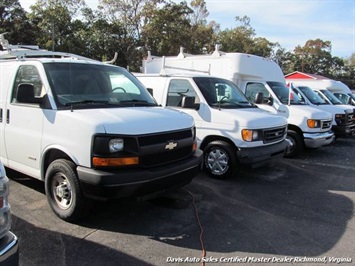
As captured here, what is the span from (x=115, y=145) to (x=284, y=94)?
21.2 ft

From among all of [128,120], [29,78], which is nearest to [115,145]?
[128,120]

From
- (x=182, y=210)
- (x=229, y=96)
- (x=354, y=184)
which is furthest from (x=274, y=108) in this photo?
(x=182, y=210)

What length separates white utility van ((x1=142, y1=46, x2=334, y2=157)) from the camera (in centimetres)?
841

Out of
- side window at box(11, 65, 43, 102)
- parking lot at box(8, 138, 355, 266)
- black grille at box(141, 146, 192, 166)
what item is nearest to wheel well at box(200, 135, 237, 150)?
parking lot at box(8, 138, 355, 266)

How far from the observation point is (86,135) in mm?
3793

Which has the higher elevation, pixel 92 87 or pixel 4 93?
pixel 92 87

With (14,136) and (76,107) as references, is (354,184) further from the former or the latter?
(14,136)

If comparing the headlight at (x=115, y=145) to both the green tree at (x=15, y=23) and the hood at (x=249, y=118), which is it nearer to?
the hood at (x=249, y=118)

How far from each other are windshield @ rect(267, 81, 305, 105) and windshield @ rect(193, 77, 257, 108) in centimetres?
193

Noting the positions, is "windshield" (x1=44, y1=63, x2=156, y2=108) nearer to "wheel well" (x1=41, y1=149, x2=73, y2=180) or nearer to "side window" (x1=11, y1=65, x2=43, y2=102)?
"side window" (x1=11, y1=65, x2=43, y2=102)

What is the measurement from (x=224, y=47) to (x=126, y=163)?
39.4 metres

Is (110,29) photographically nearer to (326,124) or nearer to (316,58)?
(326,124)

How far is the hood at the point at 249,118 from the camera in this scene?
19.8 feet

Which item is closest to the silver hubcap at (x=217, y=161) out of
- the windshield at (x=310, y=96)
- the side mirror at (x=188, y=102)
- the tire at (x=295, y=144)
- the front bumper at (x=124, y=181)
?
the side mirror at (x=188, y=102)
